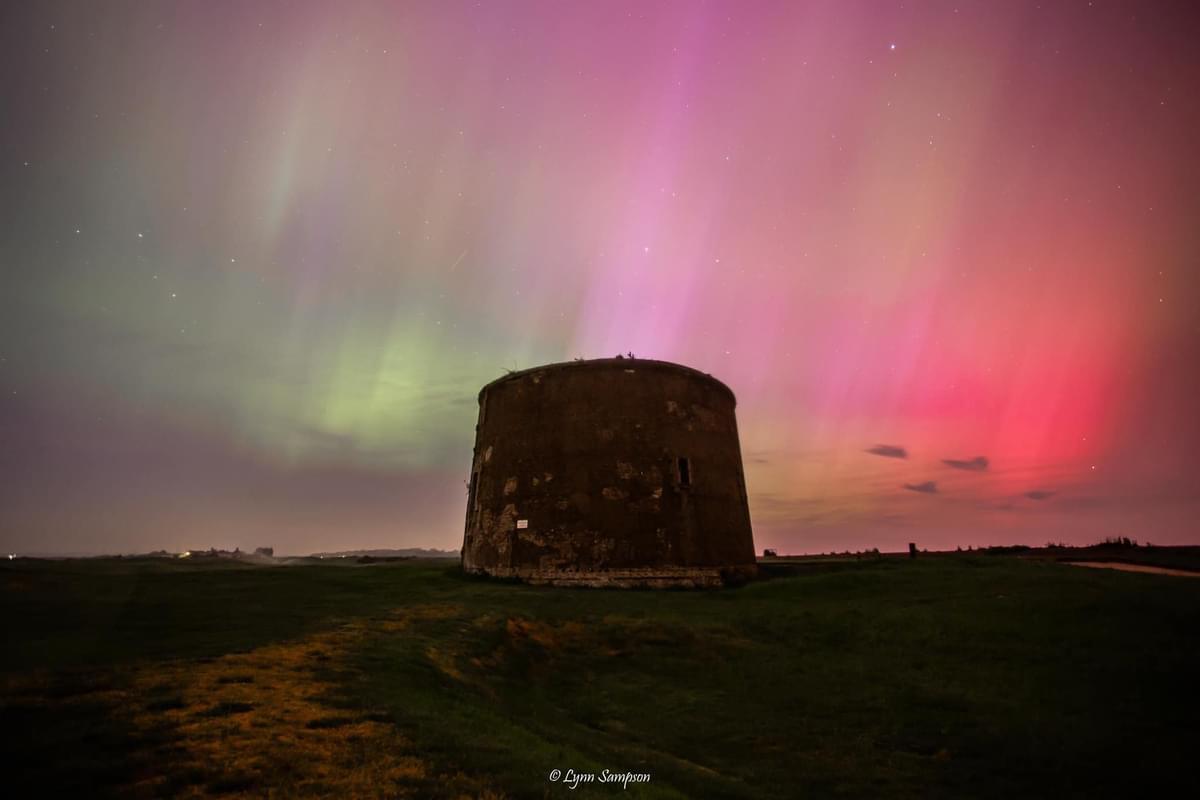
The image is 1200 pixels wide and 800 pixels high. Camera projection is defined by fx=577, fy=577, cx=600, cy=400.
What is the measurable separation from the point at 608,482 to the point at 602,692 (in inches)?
419

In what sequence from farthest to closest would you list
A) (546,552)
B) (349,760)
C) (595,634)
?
(546,552) → (595,634) → (349,760)

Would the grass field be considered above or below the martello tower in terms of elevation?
below

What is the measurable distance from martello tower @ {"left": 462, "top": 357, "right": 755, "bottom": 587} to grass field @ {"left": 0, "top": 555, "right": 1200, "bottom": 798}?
4.53m

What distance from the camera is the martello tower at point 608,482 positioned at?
19.2 meters

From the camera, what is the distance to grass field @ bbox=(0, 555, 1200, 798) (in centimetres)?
465

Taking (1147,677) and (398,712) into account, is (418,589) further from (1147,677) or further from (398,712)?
(1147,677)

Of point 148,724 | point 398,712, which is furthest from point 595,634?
point 148,724

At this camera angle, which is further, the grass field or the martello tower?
the martello tower

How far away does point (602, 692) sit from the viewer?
952cm

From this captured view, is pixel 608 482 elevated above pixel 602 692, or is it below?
above

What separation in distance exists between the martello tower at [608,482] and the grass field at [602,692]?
4.53 metres

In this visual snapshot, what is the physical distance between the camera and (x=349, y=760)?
4.59 metres

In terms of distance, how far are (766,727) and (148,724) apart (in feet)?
23.1

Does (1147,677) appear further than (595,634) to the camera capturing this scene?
No
